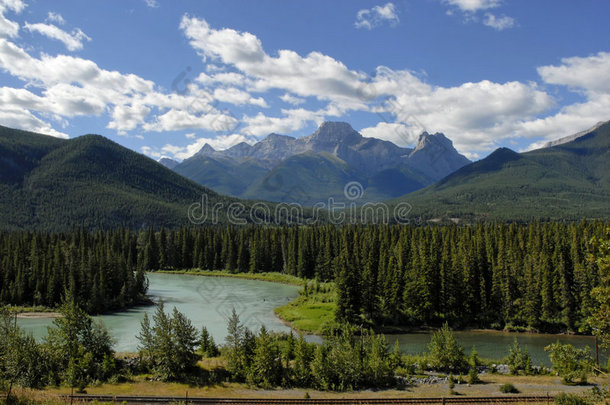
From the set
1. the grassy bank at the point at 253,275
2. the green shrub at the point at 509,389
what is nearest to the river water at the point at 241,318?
the grassy bank at the point at 253,275

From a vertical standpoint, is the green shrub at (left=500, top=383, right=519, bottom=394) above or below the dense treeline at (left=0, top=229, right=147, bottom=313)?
below

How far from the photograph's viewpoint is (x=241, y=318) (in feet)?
263

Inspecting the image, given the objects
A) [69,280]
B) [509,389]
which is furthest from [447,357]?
[69,280]

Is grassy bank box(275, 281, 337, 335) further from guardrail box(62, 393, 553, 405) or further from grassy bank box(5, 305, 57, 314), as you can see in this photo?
grassy bank box(5, 305, 57, 314)

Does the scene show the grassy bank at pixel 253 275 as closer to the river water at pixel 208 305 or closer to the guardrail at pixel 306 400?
the river water at pixel 208 305

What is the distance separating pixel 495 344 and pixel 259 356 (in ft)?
140

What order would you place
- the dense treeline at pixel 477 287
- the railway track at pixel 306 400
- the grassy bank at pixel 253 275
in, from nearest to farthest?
the railway track at pixel 306 400 < the dense treeline at pixel 477 287 < the grassy bank at pixel 253 275

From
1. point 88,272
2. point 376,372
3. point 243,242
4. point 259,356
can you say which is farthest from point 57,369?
point 243,242

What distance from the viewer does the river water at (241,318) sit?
212 feet

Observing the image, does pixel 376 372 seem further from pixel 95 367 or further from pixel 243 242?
pixel 243 242

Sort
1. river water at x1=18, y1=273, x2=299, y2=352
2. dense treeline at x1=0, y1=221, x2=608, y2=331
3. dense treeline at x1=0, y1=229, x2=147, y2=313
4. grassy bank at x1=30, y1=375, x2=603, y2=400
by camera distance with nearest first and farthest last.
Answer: grassy bank at x1=30, y1=375, x2=603, y2=400 → river water at x1=18, y1=273, x2=299, y2=352 → dense treeline at x1=0, y1=221, x2=608, y2=331 → dense treeline at x1=0, y1=229, x2=147, y2=313

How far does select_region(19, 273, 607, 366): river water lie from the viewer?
6462 centimetres

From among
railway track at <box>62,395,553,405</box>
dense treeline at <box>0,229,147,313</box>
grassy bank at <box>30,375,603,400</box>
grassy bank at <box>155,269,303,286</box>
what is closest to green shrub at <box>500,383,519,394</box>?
grassy bank at <box>30,375,603,400</box>

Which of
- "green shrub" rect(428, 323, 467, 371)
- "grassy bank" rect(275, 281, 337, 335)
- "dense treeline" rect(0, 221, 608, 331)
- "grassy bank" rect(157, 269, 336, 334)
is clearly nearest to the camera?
"green shrub" rect(428, 323, 467, 371)
